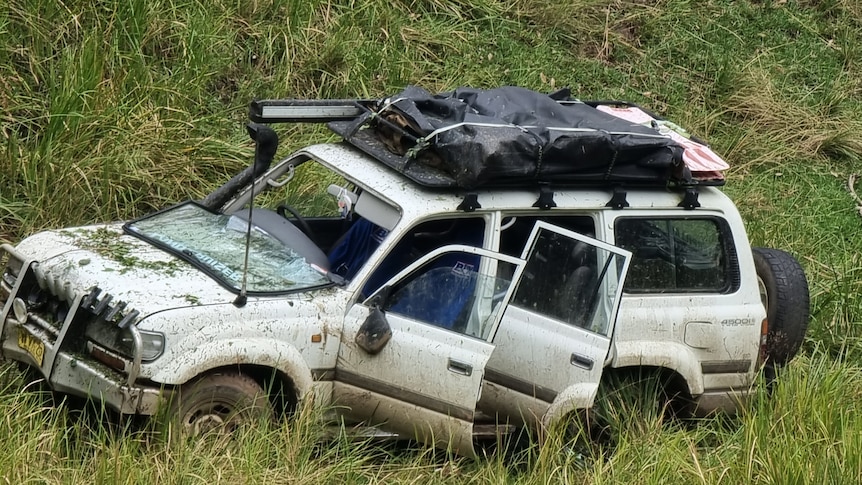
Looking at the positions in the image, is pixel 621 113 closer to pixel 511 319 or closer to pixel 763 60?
pixel 511 319

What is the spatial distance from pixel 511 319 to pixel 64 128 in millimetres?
3949

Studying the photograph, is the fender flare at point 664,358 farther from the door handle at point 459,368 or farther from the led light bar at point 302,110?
the led light bar at point 302,110

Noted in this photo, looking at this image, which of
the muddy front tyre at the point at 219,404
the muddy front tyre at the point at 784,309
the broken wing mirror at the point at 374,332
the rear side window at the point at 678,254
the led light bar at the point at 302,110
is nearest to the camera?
the muddy front tyre at the point at 219,404

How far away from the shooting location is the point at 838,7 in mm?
13445

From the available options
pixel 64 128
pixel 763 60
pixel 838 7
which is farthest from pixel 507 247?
pixel 838 7

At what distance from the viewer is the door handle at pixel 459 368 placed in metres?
5.32

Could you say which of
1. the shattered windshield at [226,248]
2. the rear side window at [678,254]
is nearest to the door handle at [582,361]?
the rear side window at [678,254]

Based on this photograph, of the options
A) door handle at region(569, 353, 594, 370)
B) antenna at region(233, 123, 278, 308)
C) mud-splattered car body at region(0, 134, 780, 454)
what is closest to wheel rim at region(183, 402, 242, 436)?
mud-splattered car body at region(0, 134, 780, 454)

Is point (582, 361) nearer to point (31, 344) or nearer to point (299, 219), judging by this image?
point (299, 219)

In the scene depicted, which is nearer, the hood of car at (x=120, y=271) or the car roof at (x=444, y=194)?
the hood of car at (x=120, y=271)

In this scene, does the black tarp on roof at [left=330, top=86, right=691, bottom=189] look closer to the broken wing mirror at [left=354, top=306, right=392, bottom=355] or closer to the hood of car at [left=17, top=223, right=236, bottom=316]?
the broken wing mirror at [left=354, top=306, right=392, bottom=355]

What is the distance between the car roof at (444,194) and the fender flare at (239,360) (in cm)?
91

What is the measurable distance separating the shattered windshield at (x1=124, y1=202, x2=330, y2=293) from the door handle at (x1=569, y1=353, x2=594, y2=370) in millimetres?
1311

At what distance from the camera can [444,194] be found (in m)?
5.61
